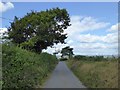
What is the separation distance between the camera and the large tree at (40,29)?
41.4 metres

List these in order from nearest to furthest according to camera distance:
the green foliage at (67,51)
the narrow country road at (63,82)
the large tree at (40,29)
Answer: the narrow country road at (63,82), the large tree at (40,29), the green foliage at (67,51)

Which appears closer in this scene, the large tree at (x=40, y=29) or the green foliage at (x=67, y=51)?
the large tree at (x=40, y=29)

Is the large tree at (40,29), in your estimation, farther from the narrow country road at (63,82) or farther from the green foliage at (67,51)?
the green foliage at (67,51)

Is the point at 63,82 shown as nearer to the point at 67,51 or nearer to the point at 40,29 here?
the point at 40,29

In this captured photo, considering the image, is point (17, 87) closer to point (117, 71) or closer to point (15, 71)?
point (15, 71)

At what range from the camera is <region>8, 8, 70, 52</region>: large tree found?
41.4m

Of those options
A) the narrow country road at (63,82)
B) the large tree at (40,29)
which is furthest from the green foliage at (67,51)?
the narrow country road at (63,82)

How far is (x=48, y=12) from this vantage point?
43875mm

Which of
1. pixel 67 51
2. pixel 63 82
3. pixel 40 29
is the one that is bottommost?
pixel 63 82

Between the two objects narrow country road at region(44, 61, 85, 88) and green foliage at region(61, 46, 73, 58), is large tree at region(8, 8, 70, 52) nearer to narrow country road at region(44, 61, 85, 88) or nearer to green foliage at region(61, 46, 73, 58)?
narrow country road at region(44, 61, 85, 88)

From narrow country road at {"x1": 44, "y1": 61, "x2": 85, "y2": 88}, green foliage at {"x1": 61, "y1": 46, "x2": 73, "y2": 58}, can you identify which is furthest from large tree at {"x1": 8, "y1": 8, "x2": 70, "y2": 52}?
green foliage at {"x1": 61, "y1": 46, "x2": 73, "y2": 58}

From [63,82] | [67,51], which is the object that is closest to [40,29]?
[63,82]

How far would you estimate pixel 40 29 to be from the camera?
135ft

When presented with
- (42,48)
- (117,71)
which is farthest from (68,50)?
(117,71)
